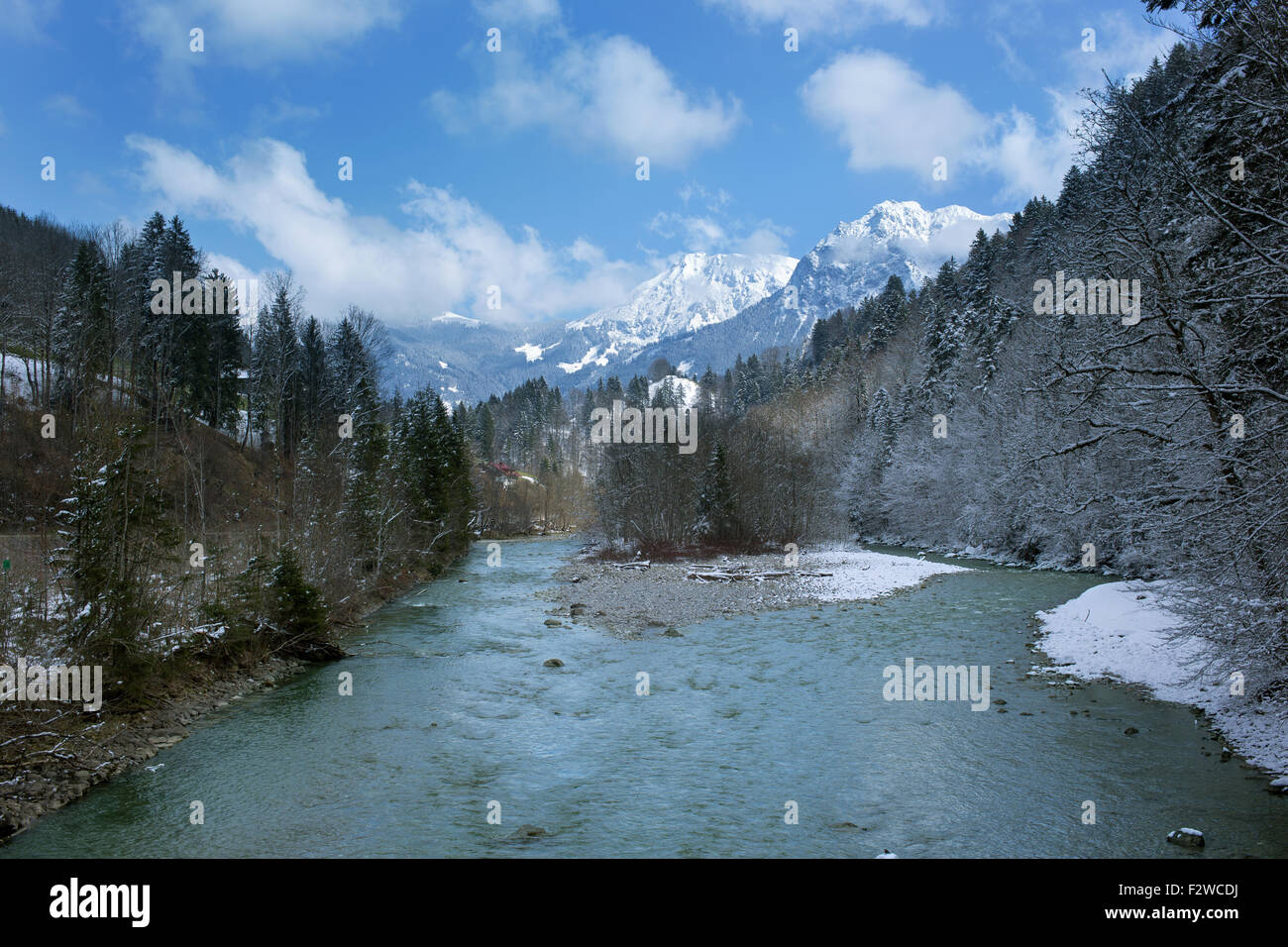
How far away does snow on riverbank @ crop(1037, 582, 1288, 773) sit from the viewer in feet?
40.3

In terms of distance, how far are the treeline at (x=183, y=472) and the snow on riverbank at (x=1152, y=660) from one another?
1954 centimetres

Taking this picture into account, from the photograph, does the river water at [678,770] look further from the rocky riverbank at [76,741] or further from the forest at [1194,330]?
the forest at [1194,330]

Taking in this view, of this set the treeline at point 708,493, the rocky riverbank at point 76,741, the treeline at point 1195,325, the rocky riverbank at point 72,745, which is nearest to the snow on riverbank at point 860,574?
the treeline at point 708,493

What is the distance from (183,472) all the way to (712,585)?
24106 mm

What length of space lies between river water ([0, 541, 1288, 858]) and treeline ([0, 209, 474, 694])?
2.93 meters

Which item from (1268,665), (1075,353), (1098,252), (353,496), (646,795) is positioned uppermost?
(1098,252)

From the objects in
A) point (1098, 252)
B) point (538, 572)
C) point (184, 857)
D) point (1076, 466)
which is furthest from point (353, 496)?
point (1076, 466)

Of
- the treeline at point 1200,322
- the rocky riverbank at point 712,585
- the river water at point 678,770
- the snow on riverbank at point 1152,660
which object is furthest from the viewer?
the rocky riverbank at point 712,585

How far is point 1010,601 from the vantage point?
29891mm

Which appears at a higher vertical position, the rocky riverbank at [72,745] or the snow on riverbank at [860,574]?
the rocky riverbank at [72,745]

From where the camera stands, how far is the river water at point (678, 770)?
9.83m

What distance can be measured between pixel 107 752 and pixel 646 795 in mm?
9780

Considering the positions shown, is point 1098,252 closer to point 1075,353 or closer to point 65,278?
point 1075,353

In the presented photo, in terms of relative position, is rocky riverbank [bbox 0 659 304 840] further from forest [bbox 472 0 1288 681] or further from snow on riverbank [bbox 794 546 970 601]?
snow on riverbank [bbox 794 546 970 601]
